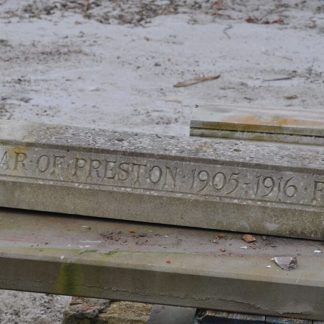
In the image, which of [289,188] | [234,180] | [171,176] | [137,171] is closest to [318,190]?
[289,188]

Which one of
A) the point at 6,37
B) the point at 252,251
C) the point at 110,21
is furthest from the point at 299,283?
the point at 110,21

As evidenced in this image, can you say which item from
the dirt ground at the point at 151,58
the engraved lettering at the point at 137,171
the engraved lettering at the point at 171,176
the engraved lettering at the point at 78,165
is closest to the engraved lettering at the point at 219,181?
the engraved lettering at the point at 171,176

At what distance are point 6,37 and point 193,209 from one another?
262 inches

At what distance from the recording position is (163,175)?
11.0 ft

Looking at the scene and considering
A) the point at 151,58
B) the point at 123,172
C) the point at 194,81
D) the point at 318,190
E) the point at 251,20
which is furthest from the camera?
the point at 251,20

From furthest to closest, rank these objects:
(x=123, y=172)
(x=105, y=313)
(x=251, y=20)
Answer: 1. (x=251, y=20)
2. (x=105, y=313)
3. (x=123, y=172)

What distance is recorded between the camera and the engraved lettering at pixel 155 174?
3350 mm

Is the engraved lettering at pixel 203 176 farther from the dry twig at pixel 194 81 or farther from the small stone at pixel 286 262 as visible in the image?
the dry twig at pixel 194 81

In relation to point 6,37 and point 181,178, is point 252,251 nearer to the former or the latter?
point 181,178

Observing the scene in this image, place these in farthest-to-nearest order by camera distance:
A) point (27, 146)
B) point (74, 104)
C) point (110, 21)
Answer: point (110, 21) < point (74, 104) < point (27, 146)

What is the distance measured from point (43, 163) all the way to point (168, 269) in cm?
71

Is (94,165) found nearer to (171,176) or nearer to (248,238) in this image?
(171,176)

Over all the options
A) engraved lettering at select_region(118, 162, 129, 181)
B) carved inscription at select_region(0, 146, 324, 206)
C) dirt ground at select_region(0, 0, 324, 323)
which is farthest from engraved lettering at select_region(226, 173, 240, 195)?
dirt ground at select_region(0, 0, 324, 323)

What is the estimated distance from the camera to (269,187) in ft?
10.8
